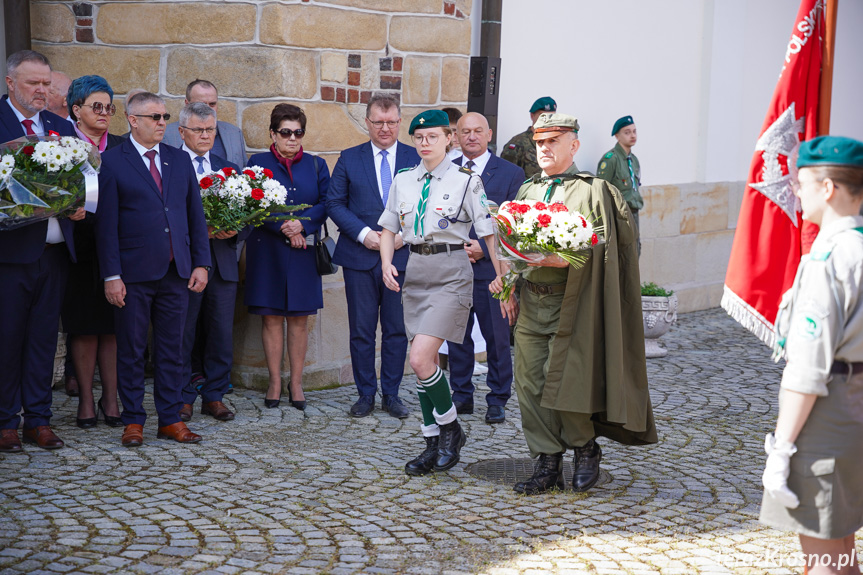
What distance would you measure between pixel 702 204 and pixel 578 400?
8.12 metres

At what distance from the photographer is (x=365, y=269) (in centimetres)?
719

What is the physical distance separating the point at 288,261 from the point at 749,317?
3.73m

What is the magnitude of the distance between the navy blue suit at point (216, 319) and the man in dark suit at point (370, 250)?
762 mm

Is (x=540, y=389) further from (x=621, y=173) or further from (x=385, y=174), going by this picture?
(x=621, y=173)

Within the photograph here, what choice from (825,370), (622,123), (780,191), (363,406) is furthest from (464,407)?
(622,123)

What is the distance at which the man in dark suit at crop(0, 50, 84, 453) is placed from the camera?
227 inches

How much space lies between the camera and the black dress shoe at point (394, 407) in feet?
23.1

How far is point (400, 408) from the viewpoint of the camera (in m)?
7.06

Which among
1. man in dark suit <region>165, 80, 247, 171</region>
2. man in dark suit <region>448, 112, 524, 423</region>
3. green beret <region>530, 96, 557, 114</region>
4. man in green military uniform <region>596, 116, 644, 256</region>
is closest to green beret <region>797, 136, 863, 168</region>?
man in dark suit <region>448, 112, 524, 423</region>

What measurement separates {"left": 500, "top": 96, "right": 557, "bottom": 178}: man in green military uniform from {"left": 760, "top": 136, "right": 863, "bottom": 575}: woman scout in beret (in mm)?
6124

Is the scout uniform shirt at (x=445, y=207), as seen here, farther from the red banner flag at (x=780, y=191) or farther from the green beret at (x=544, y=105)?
the green beret at (x=544, y=105)

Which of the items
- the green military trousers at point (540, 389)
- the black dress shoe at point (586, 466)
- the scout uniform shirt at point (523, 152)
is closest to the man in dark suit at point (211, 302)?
the green military trousers at point (540, 389)

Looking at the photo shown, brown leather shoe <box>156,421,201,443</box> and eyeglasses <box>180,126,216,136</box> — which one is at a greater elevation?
eyeglasses <box>180,126,216,136</box>

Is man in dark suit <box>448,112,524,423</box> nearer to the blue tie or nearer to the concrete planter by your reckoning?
the blue tie
